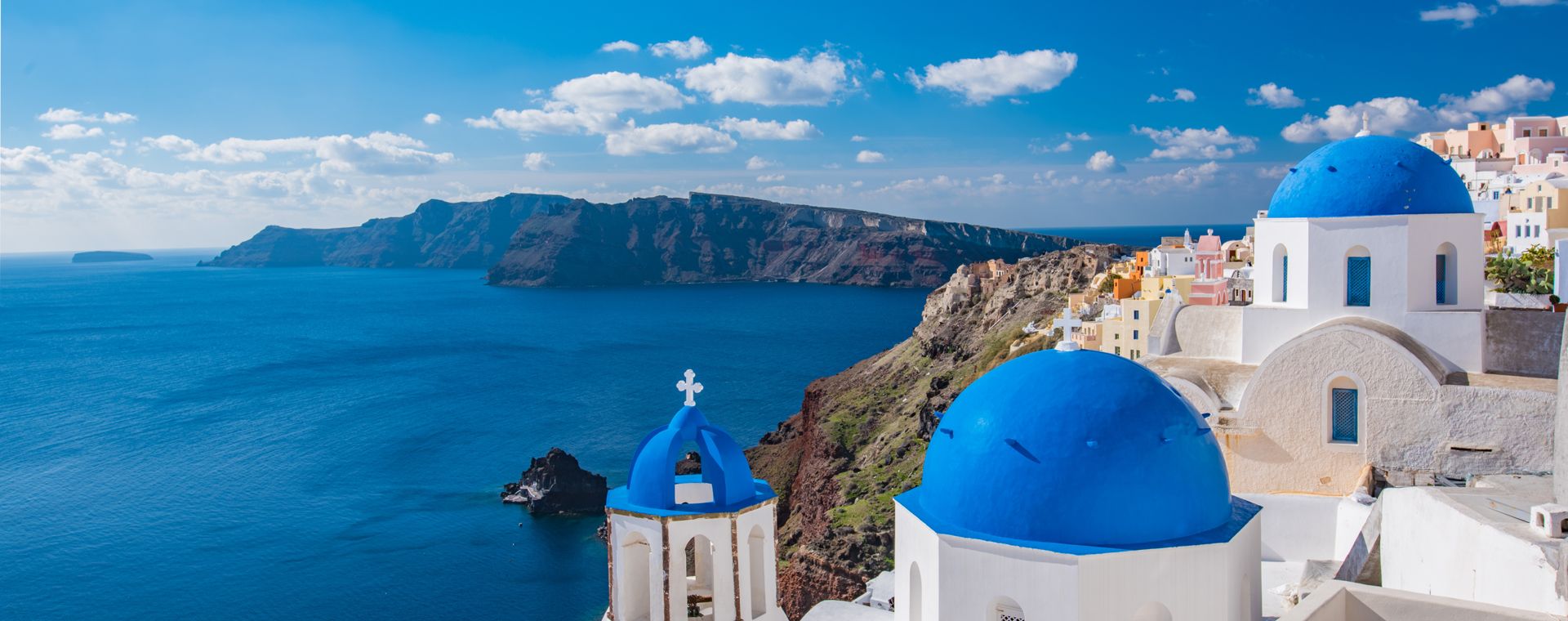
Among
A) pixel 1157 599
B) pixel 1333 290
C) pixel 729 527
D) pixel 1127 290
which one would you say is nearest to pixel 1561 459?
pixel 1157 599

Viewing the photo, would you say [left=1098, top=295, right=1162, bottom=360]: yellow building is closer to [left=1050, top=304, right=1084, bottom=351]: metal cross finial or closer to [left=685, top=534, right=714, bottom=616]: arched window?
[left=1050, top=304, right=1084, bottom=351]: metal cross finial

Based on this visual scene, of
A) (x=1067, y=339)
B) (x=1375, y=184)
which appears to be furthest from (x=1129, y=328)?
(x=1067, y=339)

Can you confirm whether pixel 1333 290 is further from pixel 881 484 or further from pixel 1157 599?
pixel 881 484

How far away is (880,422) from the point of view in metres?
49.3

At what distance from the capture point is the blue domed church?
27.7 ft

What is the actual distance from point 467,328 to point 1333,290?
10943cm

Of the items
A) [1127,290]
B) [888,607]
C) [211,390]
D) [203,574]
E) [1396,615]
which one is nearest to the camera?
[1396,615]

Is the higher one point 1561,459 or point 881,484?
point 1561,459

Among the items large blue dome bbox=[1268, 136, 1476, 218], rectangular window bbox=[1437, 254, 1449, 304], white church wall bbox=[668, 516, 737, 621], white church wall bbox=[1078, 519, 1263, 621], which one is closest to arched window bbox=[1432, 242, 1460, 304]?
rectangular window bbox=[1437, 254, 1449, 304]

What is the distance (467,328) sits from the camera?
115188mm

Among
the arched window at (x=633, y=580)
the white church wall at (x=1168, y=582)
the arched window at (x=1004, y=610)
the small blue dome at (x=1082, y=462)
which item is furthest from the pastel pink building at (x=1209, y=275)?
the arched window at (x=633, y=580)

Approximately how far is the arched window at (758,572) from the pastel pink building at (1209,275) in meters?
12.8

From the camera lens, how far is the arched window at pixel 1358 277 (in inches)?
556

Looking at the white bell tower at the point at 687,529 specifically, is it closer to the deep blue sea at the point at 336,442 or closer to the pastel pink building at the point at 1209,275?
the pastel pink building at the point at 1209,275
